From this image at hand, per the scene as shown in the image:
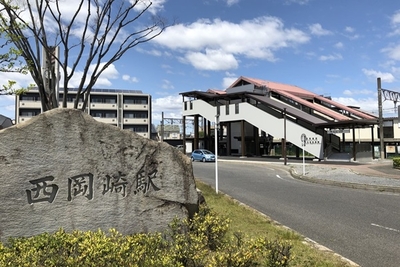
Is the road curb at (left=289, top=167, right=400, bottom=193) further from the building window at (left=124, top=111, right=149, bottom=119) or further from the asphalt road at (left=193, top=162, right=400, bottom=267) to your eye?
the building window at (left=124, top=111, right=149, bottom=119)

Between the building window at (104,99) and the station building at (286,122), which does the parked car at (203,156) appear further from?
the building window at (104,99)

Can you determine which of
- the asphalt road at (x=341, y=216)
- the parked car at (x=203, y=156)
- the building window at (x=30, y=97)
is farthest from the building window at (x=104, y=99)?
the asphalt road at (x=341, y=216)

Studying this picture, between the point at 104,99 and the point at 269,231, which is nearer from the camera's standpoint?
the point at 269,231

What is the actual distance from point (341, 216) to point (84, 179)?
275 inches

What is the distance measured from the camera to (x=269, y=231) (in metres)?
6.76

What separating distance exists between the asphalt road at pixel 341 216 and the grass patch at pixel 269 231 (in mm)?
547

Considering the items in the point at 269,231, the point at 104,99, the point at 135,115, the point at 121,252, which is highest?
the point at 104,99

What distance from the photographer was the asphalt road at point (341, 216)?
6.01 metres

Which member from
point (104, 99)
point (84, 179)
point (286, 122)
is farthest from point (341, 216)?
point (104, 99)

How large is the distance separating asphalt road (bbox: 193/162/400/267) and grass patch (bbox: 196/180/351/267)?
55 centimetres

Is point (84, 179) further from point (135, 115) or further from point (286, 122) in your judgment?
point (135, 115)

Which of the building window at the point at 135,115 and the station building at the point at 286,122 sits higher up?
the building window at the point at 135,115

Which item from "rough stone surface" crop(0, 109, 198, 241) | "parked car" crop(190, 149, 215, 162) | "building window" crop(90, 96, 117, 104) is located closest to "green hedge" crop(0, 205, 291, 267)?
"rough stone surface" crop(0, 109, 198, 241)

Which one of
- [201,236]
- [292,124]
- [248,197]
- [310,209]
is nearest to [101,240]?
[201,236]
